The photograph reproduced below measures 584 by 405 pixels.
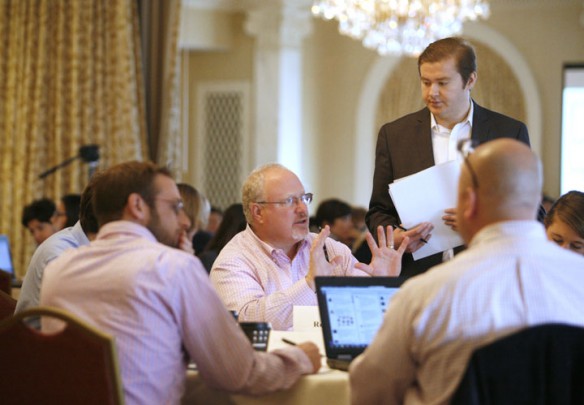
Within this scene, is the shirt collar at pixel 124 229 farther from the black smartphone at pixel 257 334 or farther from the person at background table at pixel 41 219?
the person at background table at pixel 41 219

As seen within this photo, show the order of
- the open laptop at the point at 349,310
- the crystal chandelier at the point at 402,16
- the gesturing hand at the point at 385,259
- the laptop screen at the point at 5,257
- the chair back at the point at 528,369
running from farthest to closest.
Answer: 1. the crystal chandelier at the point at 402,16
2. the laptop screen at the point at 5,257
3. the gesturing hand at the point at 385,259
4. the open laptop at the point at 349,310
5. the chair back at the point at 528,369

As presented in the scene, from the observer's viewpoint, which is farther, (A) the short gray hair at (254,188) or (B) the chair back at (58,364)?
(A) the short gray hair at (254,188)

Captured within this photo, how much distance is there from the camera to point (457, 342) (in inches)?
72.7

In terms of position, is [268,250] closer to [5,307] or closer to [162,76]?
[5,307]

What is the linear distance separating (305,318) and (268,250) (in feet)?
1.70

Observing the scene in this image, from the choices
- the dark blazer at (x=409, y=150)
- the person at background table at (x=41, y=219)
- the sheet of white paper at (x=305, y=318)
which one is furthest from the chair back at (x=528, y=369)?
the person at background table at (x=41, y=219)

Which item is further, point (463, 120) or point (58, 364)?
point (463, 120)

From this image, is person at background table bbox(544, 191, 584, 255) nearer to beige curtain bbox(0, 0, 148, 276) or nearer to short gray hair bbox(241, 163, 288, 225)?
short gray hair bbox(241, 163, 288, 225)

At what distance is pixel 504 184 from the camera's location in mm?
1885

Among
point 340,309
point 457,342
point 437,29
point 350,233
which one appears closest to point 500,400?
point 457,342

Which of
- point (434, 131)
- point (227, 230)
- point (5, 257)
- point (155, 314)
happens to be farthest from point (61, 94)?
point (155, 314)

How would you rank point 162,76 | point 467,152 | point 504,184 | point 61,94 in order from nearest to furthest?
point 504,184
point 467,152
point 162,76
point 61,94

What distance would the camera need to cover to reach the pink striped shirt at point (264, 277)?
3.29 metres

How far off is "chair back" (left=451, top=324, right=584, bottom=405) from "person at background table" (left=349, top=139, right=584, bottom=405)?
0.05 m
